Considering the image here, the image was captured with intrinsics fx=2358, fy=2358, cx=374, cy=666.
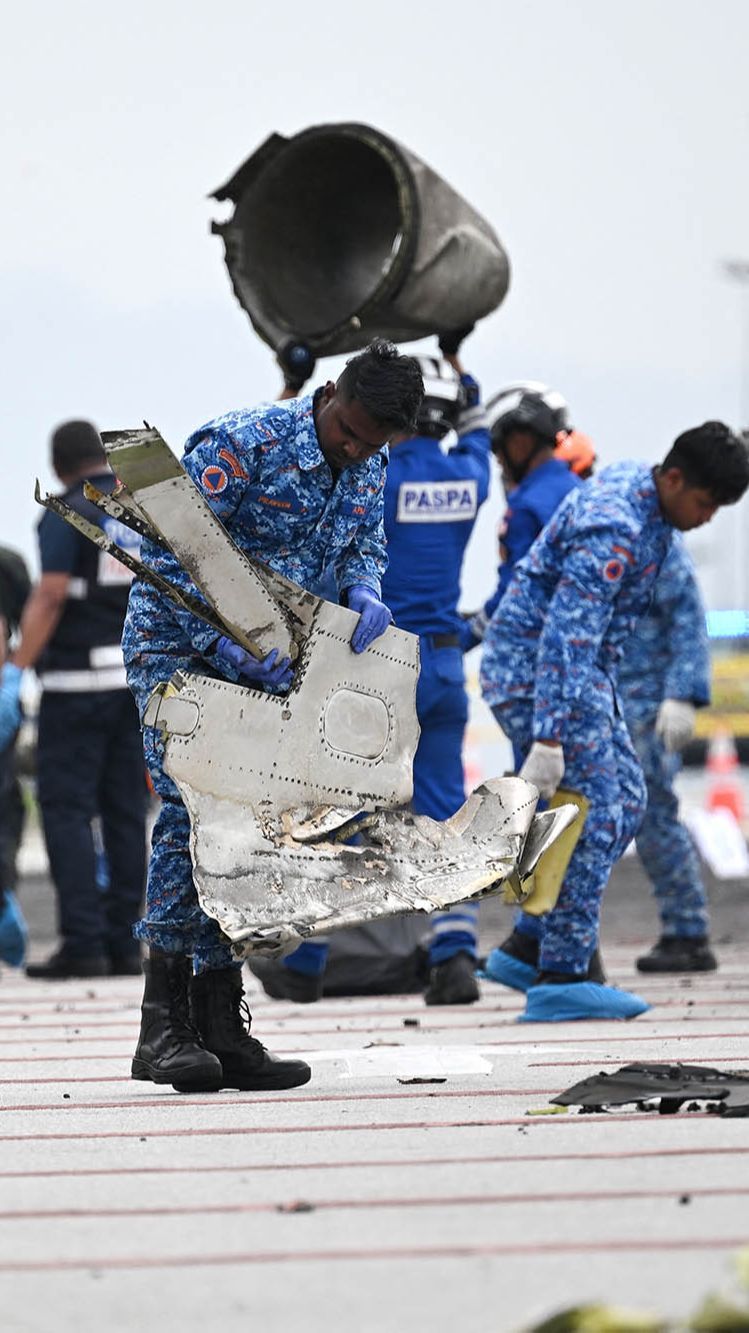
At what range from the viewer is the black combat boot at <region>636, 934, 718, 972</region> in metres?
8.00

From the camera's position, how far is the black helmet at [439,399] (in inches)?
276

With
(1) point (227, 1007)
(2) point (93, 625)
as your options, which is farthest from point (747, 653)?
(1) point (227, 1007)

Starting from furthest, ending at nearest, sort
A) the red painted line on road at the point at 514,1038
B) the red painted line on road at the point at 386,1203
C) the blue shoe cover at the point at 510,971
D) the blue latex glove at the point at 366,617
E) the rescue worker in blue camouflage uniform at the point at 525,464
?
the rescue worker in blue camouflage uniform at the point at 525,464 → the blue shoe cover at the point at 510,971 → the red painted line on road at the point at 514,1038 → the blue latex glove at the point at 366,617 → the red painted line on road at the point at 386,1203

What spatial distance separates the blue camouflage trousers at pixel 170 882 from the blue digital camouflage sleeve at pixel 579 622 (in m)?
1.60

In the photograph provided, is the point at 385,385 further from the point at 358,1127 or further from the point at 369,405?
the point at 358,1127

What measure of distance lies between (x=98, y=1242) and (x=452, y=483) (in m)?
4.40

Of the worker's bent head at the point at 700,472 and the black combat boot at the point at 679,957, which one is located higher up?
the worker's bent head at the point at 700,472

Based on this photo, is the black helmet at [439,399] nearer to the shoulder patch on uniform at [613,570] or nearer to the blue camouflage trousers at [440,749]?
the blue camouflage trousers at [440,749]

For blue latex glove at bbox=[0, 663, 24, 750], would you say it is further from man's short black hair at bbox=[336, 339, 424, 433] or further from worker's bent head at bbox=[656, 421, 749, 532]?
man's short black hair at bbox=[336, 339, 424, 433]

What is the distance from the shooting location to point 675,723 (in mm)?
7918

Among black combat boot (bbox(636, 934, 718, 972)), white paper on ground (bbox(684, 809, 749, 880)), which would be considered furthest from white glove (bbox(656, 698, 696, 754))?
white paper on ground (bbox(684, 809, 749, 880))

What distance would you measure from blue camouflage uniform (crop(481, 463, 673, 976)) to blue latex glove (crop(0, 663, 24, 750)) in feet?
11.1

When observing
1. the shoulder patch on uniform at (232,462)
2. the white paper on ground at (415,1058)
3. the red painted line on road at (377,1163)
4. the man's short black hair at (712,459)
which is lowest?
the white paper on ground at (415,1058)

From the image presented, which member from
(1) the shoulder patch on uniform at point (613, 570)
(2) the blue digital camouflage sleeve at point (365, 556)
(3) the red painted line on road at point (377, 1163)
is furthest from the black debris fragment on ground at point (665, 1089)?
(1) the shoulder patch on uniform at point (613, 570)
